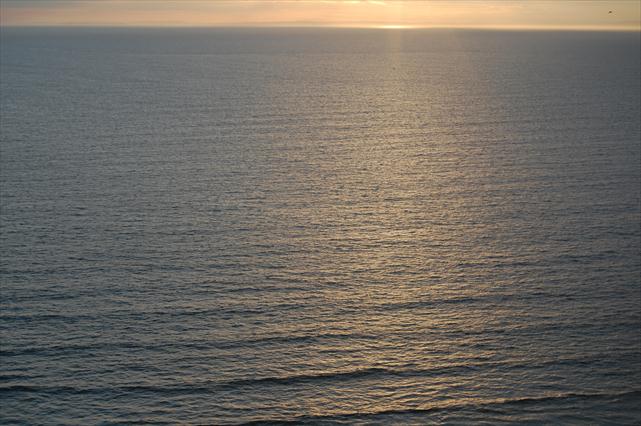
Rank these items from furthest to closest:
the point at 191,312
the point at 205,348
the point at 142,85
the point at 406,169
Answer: the point at 142,85
the point at 406,169
the point at 191,312
the point at 205,348

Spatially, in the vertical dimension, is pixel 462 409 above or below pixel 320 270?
below

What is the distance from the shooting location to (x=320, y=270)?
1444 inches

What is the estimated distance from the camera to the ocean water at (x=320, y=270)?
90.9 ft

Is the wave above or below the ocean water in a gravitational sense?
below

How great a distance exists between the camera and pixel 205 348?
3009 cm

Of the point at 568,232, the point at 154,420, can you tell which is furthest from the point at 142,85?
the point at 154,420

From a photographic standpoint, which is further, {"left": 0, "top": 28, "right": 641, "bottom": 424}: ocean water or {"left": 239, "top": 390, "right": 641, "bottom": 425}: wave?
{"left": 0, "top": 28, "right": 641, "bottom": 424}: ocean water

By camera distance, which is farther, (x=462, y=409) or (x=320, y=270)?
(x=320, y=270)

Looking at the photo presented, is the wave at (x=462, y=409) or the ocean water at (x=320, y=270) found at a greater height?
the ocean water at (x=320, y=270)

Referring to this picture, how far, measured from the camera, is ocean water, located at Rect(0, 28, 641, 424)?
1091 inches

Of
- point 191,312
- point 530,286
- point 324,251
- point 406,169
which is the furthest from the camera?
point 406,169

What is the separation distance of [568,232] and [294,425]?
799 inches

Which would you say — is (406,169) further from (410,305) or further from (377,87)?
(377,87)

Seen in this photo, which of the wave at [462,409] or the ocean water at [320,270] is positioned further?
the ocean water at [320,270]
